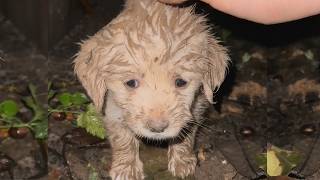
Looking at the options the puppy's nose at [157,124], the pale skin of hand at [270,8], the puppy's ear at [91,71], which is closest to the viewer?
the pale skin of hand at [270,8]

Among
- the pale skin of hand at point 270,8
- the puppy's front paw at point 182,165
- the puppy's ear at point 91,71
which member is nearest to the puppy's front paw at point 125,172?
the puppy's front paw at point 182,165

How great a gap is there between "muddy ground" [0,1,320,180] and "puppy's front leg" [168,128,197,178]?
41mm

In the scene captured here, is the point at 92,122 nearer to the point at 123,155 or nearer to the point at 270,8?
the point at 123,155

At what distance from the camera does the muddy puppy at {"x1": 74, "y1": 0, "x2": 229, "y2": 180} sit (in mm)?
2826

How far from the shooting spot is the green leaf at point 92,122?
10.4 ft

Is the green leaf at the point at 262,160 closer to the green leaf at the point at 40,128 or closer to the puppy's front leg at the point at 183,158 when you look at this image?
the puppy's front leg at the point at 183,158

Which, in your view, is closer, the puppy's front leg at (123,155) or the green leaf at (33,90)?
the puppy's front leg at (123,155)

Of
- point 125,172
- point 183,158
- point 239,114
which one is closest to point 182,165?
point 183,158

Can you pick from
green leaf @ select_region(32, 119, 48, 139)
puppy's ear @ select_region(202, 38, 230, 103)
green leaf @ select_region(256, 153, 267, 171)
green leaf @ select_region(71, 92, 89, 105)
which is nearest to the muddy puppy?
puppy's ear @ select_region(202, 38, 230, 103)

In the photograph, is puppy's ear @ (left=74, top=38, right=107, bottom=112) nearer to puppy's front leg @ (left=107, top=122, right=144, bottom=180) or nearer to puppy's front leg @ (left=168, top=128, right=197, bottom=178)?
puppy's front leg @ (left=107, top=122, right=144, bottom=180)

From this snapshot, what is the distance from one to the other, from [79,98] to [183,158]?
657 mm

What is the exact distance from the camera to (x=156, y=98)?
2809 millimetres

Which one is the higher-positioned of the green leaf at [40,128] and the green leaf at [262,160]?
the green leaf at [262,160]

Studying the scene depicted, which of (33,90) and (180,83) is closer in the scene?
(180,83)
